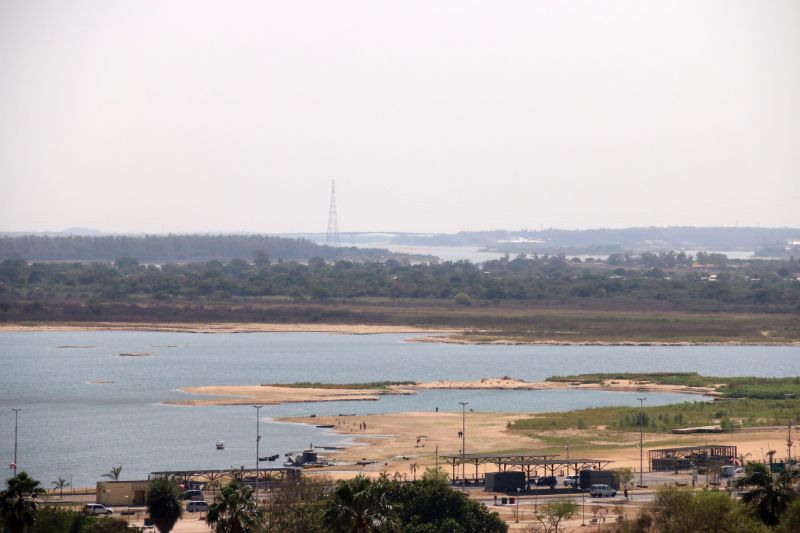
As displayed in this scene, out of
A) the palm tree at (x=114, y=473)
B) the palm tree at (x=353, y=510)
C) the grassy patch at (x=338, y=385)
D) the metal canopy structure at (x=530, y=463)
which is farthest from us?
the grassy patch at (x=338, y=385)

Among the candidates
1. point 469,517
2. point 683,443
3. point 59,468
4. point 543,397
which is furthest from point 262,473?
point 543,397

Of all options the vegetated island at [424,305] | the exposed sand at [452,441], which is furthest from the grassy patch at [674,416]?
the vegetated island at [424,305]

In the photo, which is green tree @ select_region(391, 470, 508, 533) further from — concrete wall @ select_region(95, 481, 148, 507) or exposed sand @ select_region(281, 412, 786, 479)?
exposed sand @ select_region(281, 412, 786, 479)

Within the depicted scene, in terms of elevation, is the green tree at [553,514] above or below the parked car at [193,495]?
above

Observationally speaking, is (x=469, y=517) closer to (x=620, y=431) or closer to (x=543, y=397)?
(x=620, y=431)

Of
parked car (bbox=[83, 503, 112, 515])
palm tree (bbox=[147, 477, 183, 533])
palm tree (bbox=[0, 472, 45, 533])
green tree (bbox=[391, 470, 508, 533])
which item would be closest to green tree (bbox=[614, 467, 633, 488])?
green tree (bbox=[391, 470, 508, 533])

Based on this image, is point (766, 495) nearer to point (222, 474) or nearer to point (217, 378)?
point (222, 474)

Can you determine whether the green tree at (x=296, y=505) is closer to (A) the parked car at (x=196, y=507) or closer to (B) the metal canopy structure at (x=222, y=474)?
(A) the parked car at (x=196, y=507)
